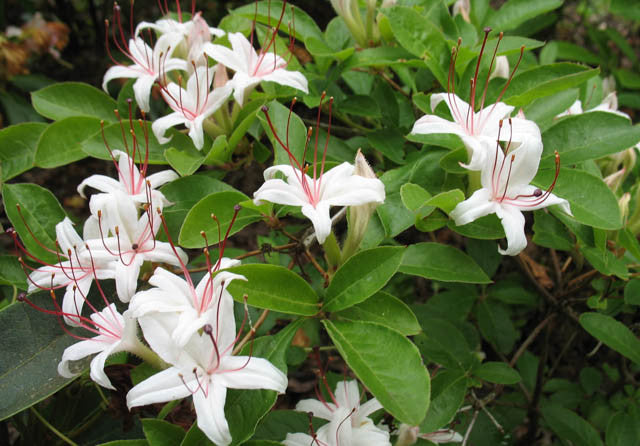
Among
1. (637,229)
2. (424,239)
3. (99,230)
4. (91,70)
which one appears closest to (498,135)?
(637,229)

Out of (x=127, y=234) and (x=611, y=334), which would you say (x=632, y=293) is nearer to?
(x=611, y=334)

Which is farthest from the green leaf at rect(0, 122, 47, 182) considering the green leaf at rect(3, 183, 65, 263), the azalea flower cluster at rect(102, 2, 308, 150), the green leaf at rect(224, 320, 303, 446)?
the green leaf at rect(224, 320, 303, 446)

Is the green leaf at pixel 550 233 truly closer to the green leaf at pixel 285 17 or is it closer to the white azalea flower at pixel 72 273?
the green leaf at pixel 285 17

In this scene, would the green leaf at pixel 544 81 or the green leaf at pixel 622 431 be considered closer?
the green leaf at pixel 544 81

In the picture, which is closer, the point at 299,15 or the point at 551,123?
the point at 551,123

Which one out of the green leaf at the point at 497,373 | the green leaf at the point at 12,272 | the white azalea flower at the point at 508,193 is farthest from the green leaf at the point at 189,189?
the green leaf at the point at 497,373

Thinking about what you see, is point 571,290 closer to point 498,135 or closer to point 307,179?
point 498,135
